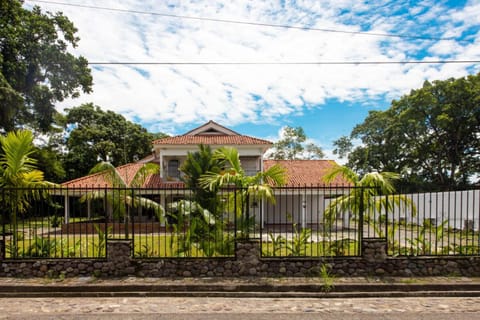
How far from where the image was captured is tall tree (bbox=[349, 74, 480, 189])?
2602 cm

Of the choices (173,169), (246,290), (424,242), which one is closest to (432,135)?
(173,169)

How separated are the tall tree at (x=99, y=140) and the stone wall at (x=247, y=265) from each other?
2120 cm

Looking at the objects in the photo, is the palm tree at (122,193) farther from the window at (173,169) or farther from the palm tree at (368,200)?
the window at (173,169)

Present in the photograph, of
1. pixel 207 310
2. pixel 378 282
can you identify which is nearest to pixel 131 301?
pixel 207 310

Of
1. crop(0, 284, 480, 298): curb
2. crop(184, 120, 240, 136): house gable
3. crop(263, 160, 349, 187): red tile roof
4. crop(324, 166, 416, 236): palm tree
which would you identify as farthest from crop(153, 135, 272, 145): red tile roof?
crop(0, 284, 480, 298): curb

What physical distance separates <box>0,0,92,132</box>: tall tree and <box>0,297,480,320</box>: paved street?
659 inches

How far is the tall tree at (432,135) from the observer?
26016 millimetres

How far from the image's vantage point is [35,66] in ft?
68.7

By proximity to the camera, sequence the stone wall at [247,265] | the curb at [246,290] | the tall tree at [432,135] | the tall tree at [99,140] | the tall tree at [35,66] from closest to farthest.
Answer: the curb at [246,290] < the stone wall at [247,265] < the tall tree at [35,66] < the tall tree at [432,135] < the tall tree at [99,140]

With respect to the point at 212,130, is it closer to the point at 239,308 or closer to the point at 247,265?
the point at 247,265

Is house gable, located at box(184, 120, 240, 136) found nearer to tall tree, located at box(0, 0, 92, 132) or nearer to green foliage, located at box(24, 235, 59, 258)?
tall tree, located at box(0, 0, 92, 132)

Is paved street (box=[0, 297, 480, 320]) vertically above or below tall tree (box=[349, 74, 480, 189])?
below

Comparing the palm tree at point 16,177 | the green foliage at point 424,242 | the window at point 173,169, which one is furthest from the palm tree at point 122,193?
the window at point 173,169

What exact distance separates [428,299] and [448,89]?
25567mm
